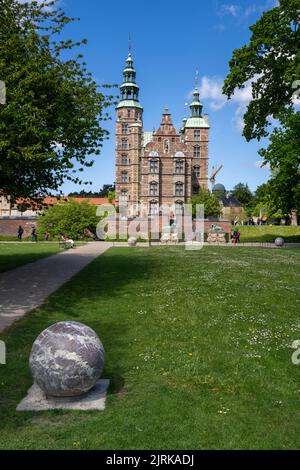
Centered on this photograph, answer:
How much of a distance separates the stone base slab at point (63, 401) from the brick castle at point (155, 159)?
69421 mm

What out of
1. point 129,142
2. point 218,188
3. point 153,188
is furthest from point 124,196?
point 218,188

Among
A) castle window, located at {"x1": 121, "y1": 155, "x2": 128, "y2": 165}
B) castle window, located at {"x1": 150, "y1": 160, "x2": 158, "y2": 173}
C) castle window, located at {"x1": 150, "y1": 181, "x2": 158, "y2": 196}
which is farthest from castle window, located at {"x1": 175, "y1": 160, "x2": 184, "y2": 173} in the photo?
castle window, located at {"x1": 121, "y1": 155, "x2": 128, "y2": 165}

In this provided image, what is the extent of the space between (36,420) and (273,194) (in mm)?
30864

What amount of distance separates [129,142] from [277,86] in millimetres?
50936

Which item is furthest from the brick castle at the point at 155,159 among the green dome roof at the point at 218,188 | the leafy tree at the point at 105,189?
the leafy tree at the point at 105,189

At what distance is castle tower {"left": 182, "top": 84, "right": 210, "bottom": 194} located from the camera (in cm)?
8012

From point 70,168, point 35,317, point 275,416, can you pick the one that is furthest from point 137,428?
point 70,168

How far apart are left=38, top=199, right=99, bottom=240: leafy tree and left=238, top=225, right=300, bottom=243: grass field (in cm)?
2060

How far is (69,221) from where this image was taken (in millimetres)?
55562

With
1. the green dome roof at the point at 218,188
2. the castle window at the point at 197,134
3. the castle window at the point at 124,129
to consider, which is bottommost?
the green dome roof at the point at 218,188

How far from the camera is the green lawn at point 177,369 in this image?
5570 mm

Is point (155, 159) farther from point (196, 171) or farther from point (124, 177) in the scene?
point (196, 171)

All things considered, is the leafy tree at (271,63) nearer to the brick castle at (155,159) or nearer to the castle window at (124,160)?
the brick castle at (155,159)

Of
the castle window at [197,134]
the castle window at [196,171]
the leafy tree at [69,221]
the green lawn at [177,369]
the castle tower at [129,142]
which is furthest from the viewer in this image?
the castle window at [197,134]
